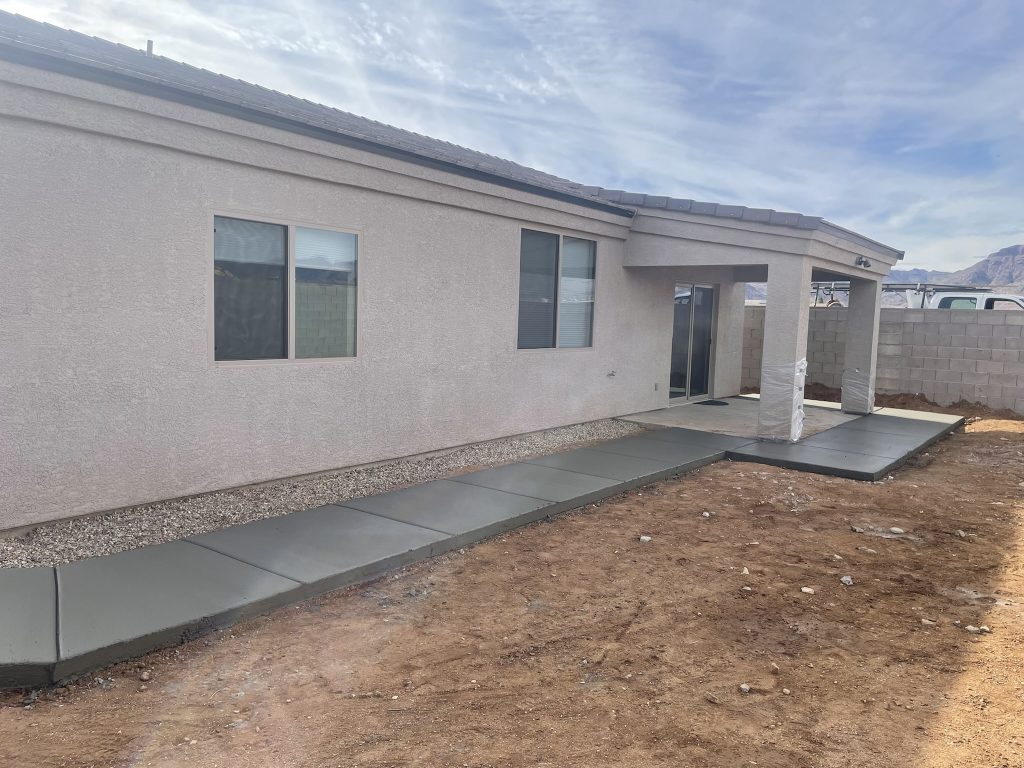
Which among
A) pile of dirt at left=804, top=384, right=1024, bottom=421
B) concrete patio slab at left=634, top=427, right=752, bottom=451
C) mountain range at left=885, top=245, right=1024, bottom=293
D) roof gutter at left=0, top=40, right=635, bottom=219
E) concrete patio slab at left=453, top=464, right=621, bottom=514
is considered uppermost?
mountain range at left=885, top=245, right=1024, bottom=293

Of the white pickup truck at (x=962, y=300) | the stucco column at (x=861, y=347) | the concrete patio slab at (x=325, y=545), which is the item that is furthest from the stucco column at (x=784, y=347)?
the white pickup truck at (x=962, y=300)

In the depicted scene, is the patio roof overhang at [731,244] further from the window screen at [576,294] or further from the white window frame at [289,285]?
the white window frame at [289,285]

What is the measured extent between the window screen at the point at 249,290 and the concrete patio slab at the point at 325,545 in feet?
5.01

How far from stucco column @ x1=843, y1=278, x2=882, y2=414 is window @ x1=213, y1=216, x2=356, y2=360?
31.0 ft

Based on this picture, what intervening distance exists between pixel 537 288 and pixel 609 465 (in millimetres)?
2758

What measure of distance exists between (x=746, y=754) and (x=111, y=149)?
5.44 meters

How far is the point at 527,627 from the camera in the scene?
4.05 meters

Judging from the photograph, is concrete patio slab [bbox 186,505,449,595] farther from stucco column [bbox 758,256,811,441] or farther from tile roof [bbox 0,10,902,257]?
stucco column [bbox 758,256,811,441]

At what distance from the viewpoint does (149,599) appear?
3.93 m

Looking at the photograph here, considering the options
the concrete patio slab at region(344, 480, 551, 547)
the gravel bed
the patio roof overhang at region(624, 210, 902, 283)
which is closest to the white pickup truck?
the patio roof overhang at region(624, 210, 902, 283)

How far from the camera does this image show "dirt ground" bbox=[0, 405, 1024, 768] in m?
2.84

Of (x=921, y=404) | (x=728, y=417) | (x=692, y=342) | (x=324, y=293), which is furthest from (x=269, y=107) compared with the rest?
A: (x=921, y=404)

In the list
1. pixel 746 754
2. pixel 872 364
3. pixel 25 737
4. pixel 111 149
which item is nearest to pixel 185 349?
pixel 111 149

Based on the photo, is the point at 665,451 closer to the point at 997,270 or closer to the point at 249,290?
the point at 249,290
